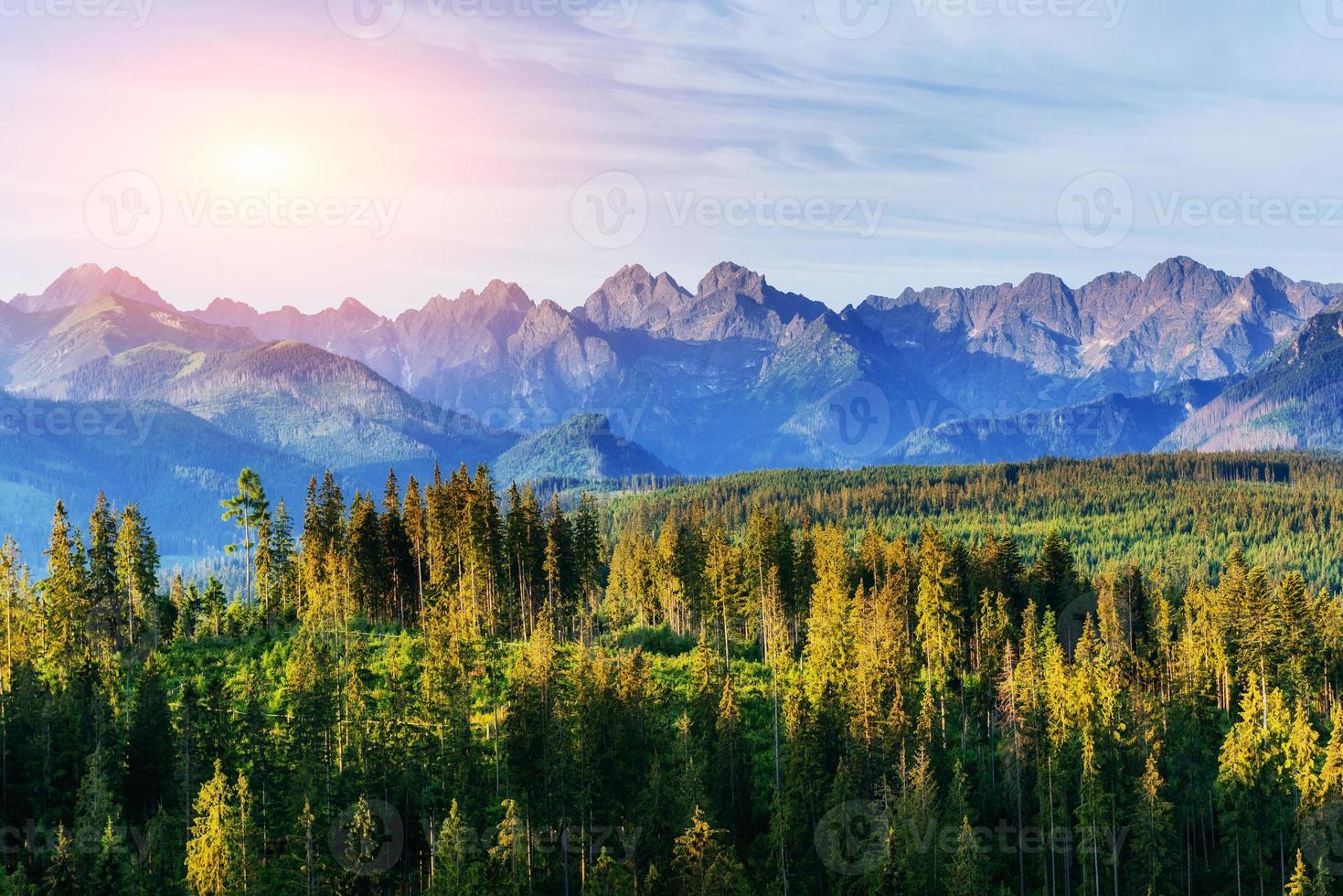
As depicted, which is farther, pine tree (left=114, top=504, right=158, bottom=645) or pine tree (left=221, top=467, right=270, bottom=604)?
pine tree (left=221, top=467, right=270, bottom=604)

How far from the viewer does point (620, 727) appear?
A: 6650cm

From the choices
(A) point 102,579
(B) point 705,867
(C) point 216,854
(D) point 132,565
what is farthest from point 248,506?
(B) point 705,867

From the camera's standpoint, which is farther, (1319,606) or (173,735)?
(1319,606)

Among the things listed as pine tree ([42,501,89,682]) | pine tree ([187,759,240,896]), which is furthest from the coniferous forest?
pine tree ([42,501,89,682])

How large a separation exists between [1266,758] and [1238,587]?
33390mm

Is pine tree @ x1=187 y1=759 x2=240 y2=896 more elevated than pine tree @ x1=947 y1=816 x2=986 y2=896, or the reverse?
pine tree @ x1=187 y1=759 x2=240 y2=896

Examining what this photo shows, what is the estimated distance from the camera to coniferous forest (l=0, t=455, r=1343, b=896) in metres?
59.1

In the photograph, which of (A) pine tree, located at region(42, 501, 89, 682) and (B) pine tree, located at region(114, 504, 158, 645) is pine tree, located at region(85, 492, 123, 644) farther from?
(A) pine tree, located at region(42, 501, 89, 682)

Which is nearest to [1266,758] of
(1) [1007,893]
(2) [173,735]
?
(1) [1007,893]

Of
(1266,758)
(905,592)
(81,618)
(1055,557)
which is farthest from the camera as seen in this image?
(1055,557)

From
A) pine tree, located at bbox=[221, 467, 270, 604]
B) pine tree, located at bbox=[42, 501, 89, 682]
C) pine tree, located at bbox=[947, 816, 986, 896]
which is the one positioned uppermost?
pine tree, located at bbox=[221, 467, 270, 604]

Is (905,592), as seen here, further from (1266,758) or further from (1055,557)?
(1266,758)

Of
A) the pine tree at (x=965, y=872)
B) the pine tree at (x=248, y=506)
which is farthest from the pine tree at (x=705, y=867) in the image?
the pine tree at (x=248, y=506)

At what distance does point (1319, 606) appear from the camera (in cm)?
11181
